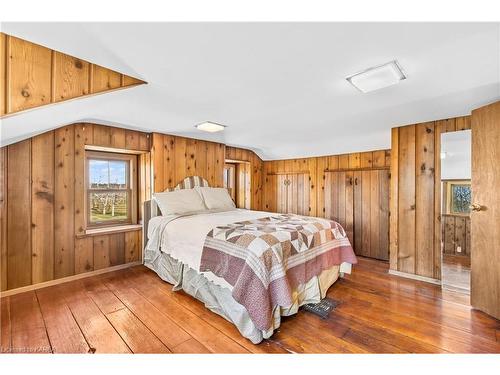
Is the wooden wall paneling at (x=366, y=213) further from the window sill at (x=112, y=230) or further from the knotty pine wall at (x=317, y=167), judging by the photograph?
the window sill at (x=112, y=230)

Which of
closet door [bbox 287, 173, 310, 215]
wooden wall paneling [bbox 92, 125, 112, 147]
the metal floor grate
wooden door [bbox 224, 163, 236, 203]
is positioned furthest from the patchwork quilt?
wooden door [bbox 224, 163, 236, 203]

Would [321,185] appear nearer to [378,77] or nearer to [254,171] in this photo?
[254,171]

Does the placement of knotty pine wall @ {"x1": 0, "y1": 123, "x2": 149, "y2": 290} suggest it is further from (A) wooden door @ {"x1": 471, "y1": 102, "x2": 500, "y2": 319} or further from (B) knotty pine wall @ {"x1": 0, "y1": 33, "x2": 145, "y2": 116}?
(A) wooden door @ {"x1": 471, "y1": 102, "x2": 500, "y2": 319}

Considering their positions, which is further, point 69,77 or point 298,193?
point 298,193

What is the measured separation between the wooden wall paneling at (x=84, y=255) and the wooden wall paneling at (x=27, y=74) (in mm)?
1944

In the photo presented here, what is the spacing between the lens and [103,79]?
1.67m

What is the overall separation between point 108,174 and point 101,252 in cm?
108

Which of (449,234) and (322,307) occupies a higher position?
(449,234)

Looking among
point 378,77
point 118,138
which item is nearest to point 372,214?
point 378,77

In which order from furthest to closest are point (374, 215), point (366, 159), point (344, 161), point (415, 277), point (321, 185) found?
1. point (321, 185)
2. point (344, 161)
3. point (366, 159)
4. point (374, 215)
5. point (415, 277)

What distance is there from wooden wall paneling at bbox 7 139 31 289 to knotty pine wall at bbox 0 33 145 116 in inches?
56.4

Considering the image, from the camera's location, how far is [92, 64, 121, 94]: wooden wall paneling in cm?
165

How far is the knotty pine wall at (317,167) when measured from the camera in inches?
146

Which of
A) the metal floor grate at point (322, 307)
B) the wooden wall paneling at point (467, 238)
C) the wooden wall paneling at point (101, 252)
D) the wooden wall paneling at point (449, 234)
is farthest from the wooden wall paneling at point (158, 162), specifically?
the wooden wall paneling at point (467, 238)
